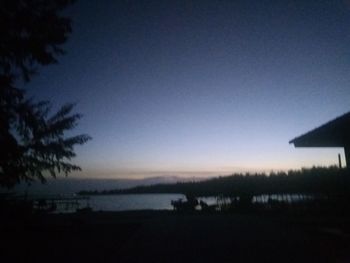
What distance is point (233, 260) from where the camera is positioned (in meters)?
8.91

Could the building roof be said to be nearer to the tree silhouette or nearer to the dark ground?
the dark ground

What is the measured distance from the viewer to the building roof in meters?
10.8

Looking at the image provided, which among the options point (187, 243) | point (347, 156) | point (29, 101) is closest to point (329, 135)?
point (347, 156)

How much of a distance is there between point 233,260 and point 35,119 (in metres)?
5.96

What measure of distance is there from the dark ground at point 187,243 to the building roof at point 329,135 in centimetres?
319

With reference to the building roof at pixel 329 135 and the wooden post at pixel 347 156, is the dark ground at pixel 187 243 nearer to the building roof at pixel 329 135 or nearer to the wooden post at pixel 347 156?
the wooden post at pixel 347 156

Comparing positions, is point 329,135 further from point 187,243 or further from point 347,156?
point 187,243

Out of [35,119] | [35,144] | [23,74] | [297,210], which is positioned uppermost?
[23,74]

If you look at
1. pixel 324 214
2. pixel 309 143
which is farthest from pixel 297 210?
pixel 309 143

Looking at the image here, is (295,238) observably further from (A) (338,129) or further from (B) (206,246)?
(A) (338,129)

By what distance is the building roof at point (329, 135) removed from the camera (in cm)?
1084

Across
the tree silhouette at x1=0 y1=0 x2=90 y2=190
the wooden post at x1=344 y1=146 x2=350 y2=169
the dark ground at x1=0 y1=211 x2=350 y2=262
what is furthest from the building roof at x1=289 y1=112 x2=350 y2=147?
the tree silhouette at x1=0 y1=0 x2=90 y2=190

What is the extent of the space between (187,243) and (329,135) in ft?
20.9

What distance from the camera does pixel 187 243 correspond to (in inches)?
448
